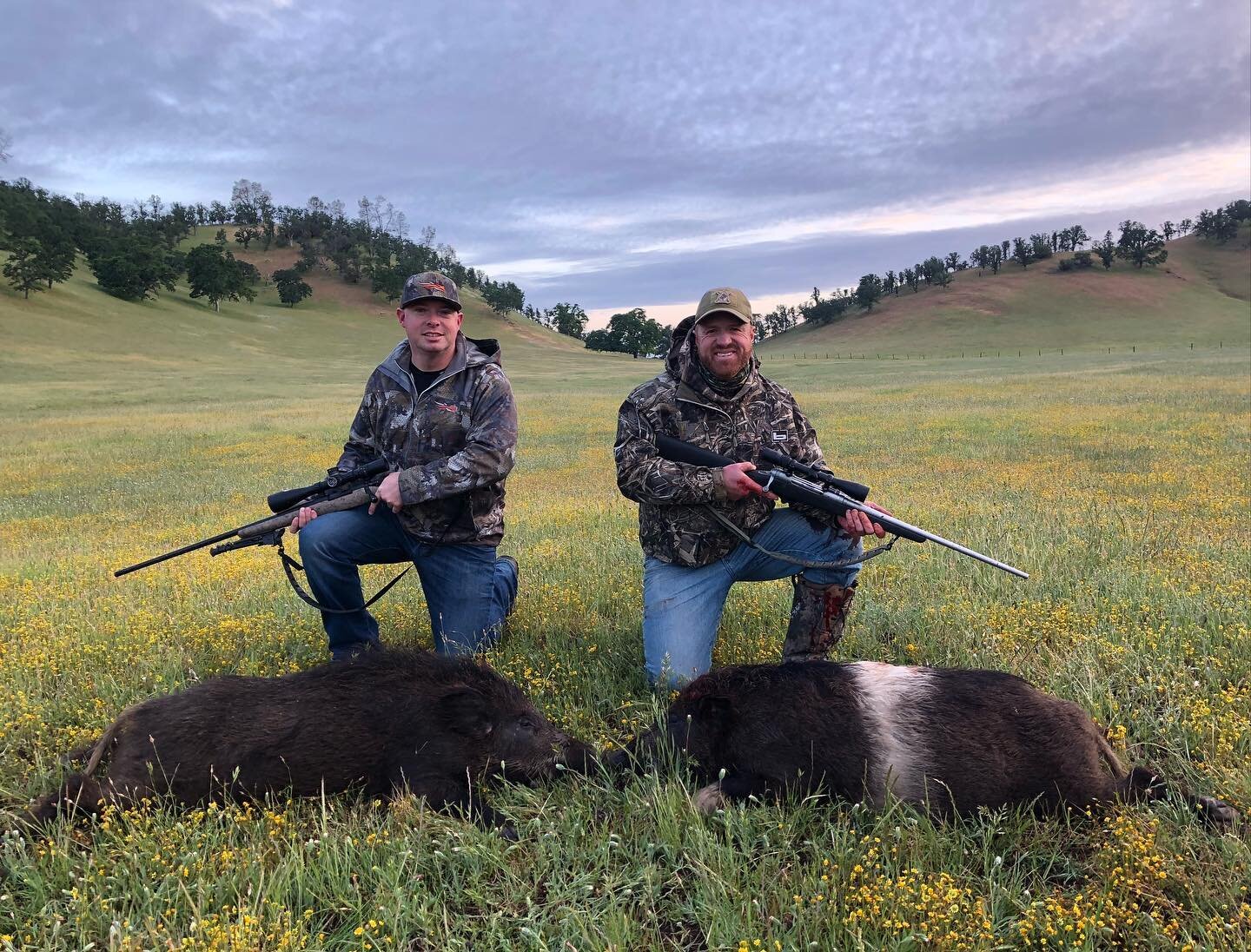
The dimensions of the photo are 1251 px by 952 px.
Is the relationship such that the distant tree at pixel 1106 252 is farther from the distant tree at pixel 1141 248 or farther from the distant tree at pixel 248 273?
the distant tree at pixel 248 273

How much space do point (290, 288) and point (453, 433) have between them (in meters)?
122

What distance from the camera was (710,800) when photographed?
3557 mm

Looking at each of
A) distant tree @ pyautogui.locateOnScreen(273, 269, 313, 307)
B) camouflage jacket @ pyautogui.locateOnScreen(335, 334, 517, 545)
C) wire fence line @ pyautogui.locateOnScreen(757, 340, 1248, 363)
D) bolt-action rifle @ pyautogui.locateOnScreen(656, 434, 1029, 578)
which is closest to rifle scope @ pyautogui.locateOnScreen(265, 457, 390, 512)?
camouflage jacket @ pyautogui.locateOnScreen(335, 334, 517, 545)

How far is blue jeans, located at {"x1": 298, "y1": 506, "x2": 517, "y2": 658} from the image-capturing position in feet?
18.2

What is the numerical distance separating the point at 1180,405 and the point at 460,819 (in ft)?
80.4

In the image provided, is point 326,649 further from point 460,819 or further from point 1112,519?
point 1112,519

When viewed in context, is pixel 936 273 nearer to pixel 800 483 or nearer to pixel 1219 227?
pixel 1219 227

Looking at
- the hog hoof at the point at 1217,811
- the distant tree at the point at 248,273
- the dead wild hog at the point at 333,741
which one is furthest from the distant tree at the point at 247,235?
the hog hoof at the point at 1217,811

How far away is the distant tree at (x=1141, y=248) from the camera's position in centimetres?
13038

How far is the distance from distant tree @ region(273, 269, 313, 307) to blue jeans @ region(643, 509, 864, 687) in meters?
123

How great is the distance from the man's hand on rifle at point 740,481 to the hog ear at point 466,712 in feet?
7.00

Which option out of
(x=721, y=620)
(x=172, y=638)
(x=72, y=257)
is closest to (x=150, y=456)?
(x=172, y=638)

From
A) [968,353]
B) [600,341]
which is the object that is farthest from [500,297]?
[968,353]

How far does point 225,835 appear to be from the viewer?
3357 millimetres
